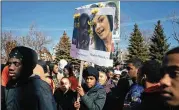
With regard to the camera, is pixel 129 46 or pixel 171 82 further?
pixel 129 46

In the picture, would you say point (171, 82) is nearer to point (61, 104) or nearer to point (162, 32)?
point (61, 104)

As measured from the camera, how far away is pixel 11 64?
3596mm

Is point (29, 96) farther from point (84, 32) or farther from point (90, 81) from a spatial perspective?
point (84, 32)

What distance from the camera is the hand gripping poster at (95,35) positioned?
16.9ft

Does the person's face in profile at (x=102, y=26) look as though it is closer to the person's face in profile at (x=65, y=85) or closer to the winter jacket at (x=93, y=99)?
the winter jacket at (x=93, y=99)

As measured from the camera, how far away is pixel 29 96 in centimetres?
345

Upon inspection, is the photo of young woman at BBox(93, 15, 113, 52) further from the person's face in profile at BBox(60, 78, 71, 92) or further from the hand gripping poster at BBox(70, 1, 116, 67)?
the person's face in profile at BBox(60, 78, 71, 92)

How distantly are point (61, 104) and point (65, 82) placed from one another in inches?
19.6

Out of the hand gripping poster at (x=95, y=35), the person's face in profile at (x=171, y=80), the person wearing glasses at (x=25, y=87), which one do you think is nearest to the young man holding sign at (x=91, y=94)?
the hand gripping poster at (x=95, y=35)

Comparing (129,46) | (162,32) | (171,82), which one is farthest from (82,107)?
(129,46)

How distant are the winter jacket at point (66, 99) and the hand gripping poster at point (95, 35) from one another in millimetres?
1033

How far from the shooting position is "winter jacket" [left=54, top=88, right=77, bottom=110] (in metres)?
5.96

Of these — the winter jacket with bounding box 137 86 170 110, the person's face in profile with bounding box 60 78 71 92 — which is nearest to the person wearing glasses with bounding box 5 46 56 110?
the winter jacket with bounding box 137 86 170 110

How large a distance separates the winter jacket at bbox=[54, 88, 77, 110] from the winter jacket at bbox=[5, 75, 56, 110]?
241cm
